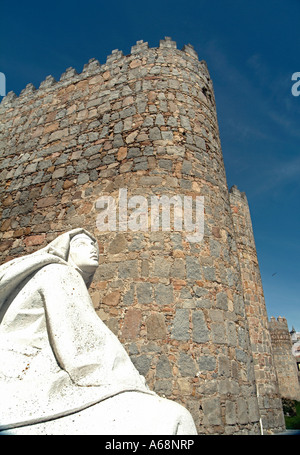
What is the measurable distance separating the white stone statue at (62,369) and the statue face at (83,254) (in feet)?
0.64

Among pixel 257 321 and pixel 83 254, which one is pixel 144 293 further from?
pixel 257 321

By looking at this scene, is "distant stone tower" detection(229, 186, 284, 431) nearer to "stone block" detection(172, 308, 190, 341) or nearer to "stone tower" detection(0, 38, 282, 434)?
"stone tower" detection(0, 38, 282, 434)

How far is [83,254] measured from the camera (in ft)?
6.84

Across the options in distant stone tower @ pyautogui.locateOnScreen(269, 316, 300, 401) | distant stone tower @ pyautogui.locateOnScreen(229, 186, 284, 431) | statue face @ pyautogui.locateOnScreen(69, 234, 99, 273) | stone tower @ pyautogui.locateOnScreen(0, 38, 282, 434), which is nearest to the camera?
statue face @ pyautogui.locateOnScreen(69, 234, 99, 273)

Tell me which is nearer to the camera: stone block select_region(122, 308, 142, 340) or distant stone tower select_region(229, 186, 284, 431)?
stone block select_region(122, 308, 142, 340)

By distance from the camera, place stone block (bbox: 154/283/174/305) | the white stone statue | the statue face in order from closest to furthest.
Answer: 1. the white stone statue
2. the statue face
3. stone block (bbox: 154/283/174/305)

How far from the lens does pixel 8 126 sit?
720 cm

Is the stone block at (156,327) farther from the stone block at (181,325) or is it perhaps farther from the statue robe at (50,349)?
the statue robe at (50,349)

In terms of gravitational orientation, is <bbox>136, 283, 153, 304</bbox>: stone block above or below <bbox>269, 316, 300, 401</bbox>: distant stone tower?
below

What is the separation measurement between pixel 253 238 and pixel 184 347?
527 cm

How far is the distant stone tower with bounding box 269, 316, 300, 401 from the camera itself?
19.1 metres

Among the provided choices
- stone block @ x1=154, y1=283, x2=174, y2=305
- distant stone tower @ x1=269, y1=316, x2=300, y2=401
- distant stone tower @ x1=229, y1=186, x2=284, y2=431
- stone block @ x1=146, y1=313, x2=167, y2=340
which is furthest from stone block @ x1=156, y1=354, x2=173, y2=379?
distant stone tower @ x1=269, y1=316, x2=300, y2=401

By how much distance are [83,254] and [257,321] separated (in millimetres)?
6223

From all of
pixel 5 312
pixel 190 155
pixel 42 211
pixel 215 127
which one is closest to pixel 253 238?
pixel 215 127
